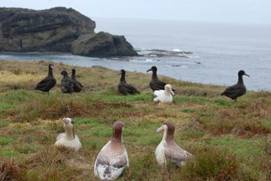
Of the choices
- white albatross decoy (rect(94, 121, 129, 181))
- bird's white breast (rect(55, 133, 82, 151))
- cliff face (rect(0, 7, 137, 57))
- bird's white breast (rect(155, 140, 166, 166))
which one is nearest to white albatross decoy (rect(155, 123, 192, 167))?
bird's white breast (rect(155, 140, 166, 166))

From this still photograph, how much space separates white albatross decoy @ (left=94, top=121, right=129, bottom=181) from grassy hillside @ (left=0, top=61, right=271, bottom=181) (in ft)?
0.81

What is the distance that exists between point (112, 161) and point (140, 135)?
5001 millimetres

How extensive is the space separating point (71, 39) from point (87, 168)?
99.3m

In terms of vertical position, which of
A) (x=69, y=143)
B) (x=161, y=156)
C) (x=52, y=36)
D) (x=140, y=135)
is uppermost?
(x=161, y=156)

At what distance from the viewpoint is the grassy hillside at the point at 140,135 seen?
923cm

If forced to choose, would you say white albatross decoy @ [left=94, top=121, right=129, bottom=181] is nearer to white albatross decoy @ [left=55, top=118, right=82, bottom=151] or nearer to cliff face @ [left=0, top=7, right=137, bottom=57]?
white albatross decoy @ [left=55, top=118, right=82, bottom=151]

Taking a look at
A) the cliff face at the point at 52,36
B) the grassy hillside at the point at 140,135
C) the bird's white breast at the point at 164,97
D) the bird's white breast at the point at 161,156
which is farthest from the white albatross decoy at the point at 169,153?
the cliff face at the point at 52,36

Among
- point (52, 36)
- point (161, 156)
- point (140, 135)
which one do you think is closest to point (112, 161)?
point (161, 156)

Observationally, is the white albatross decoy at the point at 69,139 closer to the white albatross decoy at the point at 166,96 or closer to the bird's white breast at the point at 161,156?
the bird's white breast at the point at 161,156

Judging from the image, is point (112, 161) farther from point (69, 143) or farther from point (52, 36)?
point (52, 36)

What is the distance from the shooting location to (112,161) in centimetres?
934

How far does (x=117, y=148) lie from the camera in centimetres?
954

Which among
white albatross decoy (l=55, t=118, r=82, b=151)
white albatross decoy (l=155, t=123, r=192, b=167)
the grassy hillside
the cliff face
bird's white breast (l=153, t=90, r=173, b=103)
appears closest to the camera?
the grassy hillside

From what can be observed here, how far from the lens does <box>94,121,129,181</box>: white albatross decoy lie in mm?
9273
